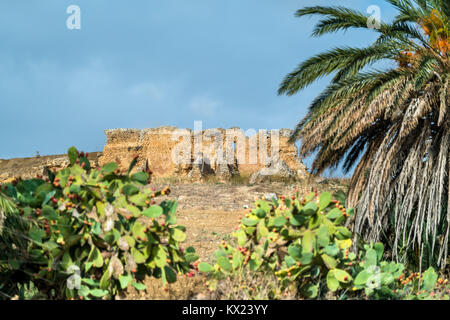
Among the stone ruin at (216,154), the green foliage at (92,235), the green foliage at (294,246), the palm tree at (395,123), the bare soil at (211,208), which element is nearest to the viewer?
the green foliage at (92,235)

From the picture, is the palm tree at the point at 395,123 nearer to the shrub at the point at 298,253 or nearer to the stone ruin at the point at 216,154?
the shrub at the point at 298,253

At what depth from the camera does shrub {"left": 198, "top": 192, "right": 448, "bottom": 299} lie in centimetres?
514

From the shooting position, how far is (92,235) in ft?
16.1

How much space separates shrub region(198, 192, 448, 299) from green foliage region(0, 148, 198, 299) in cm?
56

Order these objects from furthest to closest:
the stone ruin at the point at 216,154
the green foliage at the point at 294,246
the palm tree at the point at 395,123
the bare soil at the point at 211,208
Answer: the stone ruin at the point at 216,154 → the bare soil at the point at 211,208 → the palm tree at the point at 395,123 → the green foliage at the point at 294,246

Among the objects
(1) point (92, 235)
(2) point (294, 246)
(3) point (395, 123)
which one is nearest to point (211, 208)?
(3) point (395, 123)

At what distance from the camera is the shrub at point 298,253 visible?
514 centimetres

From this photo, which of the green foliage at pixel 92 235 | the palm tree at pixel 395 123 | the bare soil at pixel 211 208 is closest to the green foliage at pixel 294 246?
the green foliage at pixel 92 235

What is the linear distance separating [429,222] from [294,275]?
11.5 ft

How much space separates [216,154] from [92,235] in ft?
61.3

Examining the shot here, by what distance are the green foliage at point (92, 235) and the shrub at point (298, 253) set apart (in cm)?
56

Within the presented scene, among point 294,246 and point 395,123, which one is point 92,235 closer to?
point 294,246

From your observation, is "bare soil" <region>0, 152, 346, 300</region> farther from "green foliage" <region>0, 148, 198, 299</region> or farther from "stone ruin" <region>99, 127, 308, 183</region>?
"stone ruin" <region>99, 127, 308, 183</region>

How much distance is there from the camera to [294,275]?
5180 millimetres
